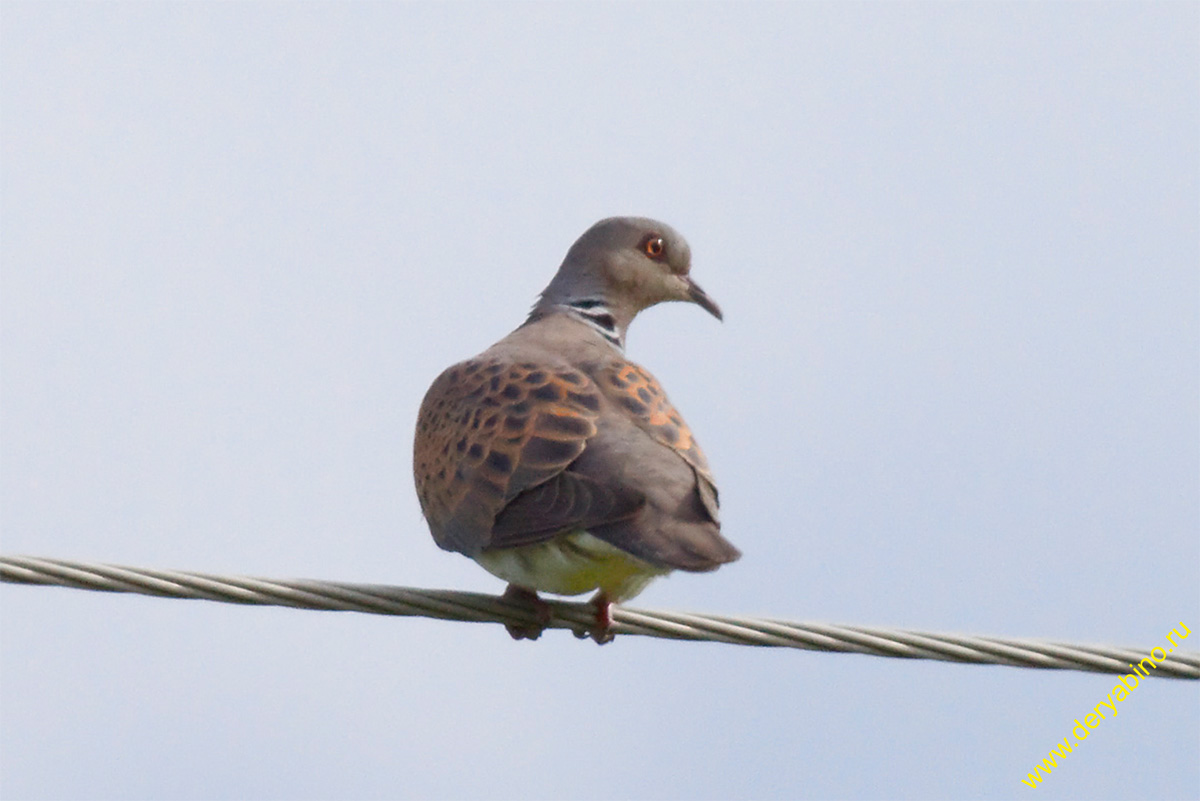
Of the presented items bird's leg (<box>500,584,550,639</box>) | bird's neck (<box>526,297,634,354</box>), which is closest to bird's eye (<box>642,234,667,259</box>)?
bird's neck (<box>526,297,634,354</box>)

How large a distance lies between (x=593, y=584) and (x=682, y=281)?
2401 millimetres

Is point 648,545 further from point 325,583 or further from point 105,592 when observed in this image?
point 105,592

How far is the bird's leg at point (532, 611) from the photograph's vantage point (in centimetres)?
502

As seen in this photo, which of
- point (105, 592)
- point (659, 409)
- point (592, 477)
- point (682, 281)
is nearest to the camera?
point (105, 592)

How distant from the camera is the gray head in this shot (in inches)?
273

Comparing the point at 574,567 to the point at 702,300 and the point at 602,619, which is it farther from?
the point at 702,300

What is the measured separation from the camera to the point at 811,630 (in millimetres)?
4059

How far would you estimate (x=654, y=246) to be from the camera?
23.1ft

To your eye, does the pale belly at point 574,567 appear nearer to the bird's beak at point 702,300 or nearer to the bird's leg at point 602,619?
the bird's leg at point 602,619

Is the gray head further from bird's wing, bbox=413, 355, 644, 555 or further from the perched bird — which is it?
bird's wing, bbox=413, 355, 644, 555

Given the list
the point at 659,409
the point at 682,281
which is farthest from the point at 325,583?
the point at 682,281

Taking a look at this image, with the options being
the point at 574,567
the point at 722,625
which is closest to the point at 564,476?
the point at 574,567

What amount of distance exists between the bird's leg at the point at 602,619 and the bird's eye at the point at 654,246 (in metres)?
2.26

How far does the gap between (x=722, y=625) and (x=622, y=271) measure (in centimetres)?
299
